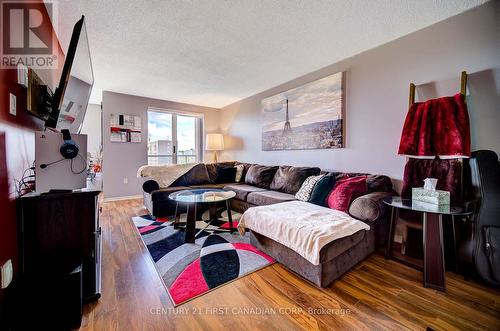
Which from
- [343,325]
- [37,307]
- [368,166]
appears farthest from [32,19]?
[368,166]

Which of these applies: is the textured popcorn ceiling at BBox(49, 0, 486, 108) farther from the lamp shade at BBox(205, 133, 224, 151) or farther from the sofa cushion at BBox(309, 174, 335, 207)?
the lamp shade at BBox(205, 133, 224, 151)

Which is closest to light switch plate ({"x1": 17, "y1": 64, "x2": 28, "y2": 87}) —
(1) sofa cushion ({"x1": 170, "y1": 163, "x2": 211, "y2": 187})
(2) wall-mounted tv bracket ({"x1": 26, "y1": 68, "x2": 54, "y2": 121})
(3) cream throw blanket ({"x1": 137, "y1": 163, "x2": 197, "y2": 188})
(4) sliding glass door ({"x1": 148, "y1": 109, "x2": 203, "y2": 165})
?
(2) wall-mounted tv bracket ({"x1": 26, "y1": 68, "x2": 54, "y2": 121})

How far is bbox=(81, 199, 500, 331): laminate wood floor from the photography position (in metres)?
1.21

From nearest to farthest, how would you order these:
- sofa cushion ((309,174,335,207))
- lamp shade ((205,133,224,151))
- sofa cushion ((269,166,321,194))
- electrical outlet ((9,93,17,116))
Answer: electrical outlet ((9,93,17,116)), sofa cushion ((309,174,335,207)), sofa cushion ((269,166,321,194)), lamp shade ((205,133,224,151))

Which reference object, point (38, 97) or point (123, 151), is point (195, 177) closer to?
point (123, 151)

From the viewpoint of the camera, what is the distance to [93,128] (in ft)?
17.4

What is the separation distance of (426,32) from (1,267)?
12.2ft

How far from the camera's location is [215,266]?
71.1 inches

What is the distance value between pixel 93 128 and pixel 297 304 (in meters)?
6.24

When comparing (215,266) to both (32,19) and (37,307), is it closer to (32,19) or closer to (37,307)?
(37,307)

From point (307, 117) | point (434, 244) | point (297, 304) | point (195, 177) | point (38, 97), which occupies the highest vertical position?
point (307, 117)

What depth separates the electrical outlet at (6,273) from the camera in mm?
993

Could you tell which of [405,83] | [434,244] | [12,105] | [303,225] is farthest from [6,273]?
[405,83]

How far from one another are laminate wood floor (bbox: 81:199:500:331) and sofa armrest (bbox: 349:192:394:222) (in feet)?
1.48
